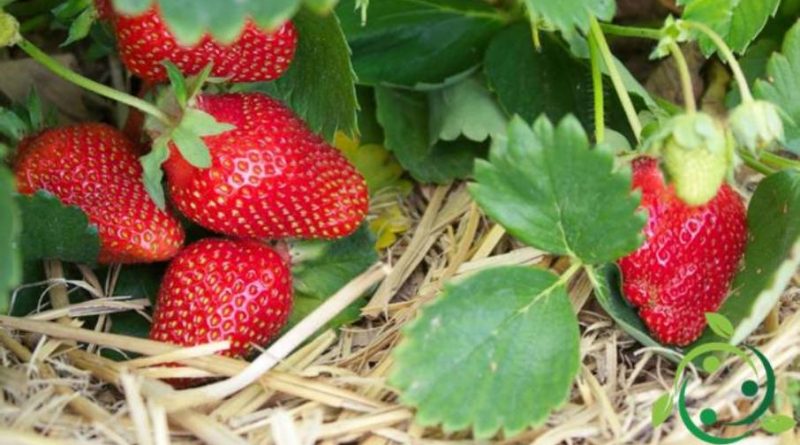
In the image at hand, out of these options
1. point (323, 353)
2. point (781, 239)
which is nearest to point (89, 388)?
point (323, 353)

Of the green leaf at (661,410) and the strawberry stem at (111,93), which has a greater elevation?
the strawberry stem at (111,93)

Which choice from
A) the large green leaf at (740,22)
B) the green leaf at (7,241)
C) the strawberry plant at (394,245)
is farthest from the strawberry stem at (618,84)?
the green leaf at (7,241)

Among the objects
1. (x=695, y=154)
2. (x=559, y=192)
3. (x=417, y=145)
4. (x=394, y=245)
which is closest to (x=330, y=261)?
(x=394, y=245)

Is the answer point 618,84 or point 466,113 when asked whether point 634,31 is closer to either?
point 618,84

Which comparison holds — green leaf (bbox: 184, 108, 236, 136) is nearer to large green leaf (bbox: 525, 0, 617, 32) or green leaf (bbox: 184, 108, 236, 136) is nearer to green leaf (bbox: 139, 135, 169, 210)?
green leaf (bbox: 139, 135, 169, 210)

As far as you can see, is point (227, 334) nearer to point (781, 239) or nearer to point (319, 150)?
point (319, 150)

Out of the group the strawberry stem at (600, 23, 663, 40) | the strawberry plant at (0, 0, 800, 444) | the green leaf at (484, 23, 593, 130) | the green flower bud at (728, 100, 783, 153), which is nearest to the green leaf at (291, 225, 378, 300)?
the strawberry plant at (0, 0, 800, 444)

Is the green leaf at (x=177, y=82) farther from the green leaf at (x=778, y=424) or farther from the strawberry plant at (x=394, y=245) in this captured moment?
the green leaf at (x=778, y=424)
